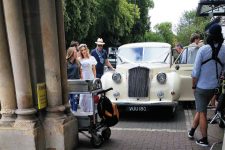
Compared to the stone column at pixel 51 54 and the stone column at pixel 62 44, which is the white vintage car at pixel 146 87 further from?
the stone column at pixel 51 54

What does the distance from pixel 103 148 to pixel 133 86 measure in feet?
8.69

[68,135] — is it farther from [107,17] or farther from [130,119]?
[107,17]

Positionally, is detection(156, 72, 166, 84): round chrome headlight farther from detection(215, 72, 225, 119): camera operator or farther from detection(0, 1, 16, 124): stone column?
detection(0, 1, 16, 124): stone column

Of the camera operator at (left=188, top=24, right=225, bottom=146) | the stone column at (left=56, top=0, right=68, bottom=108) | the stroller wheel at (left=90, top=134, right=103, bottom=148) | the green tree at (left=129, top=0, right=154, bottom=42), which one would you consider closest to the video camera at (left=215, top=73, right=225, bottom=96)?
the camera operator at (left=188, top=24, right=225, bottom=146)

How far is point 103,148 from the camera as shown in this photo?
5965 mm

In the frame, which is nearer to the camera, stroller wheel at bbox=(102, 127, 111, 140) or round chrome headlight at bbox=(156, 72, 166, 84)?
stroller wheel at bbox=(102, 127, 111, 140)

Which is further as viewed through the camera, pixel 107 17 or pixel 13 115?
pixel 107 17

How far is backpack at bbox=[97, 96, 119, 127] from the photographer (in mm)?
6039

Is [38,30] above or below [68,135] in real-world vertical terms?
above

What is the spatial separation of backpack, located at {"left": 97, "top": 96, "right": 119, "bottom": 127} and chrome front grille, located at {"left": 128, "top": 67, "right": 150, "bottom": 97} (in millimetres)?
2142

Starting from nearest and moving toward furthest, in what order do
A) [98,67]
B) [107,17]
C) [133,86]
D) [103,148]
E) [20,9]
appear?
[20,9] < [103,148] < [133,86] < [98,67] < [107,17]

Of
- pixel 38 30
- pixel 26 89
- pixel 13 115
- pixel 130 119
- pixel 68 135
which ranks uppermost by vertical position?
pixel 38 30

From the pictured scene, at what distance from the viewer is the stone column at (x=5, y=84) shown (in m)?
5.20

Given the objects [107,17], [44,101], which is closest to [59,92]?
[44,101]
